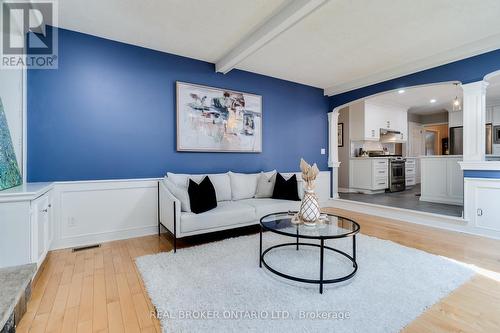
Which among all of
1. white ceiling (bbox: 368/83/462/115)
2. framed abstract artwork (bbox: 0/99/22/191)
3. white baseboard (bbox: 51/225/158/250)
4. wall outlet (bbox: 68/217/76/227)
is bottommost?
white baseboard (bbox: 51/225/158/250)

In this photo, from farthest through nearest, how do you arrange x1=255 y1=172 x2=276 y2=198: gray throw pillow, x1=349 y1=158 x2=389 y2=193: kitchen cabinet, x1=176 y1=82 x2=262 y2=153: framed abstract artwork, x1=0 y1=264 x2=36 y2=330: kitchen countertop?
x1=349 y1=158 x2=389 y2=193: kitchen cabinet < x1=255 y1=172 x2=276 y2=198: gray throw pillow < x1=176 y1=82 x2=262 y2=153: framed abstract artwork < x1=0 y1=264 x2=36 y2=330: kitchen countertop

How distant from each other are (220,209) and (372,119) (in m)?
5.62

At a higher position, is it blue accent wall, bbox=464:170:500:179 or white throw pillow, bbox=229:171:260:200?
blue accent wall, bbox=464:170:500:179

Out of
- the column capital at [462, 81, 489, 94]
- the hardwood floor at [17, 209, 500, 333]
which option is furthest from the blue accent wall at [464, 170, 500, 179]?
the column capital at [462, 81, 489, 94]

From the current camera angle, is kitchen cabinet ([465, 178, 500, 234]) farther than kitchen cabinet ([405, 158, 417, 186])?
No

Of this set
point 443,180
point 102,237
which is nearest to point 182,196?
point 102,237

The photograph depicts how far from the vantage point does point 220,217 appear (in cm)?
290

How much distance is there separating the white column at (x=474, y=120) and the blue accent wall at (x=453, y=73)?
14cm

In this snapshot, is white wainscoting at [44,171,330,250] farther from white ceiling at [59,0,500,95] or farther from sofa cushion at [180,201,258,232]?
white ceiling at [59,0,500,95]

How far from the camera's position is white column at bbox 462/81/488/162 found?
10.7 feet

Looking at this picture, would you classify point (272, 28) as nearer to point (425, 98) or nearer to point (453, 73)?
point (453, 73)

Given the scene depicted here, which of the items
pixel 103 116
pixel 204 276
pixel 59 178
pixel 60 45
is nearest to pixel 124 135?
pixel 103 116

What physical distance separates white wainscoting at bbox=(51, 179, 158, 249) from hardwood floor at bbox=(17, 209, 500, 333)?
0.19 metres

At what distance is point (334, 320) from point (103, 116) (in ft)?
10.8
